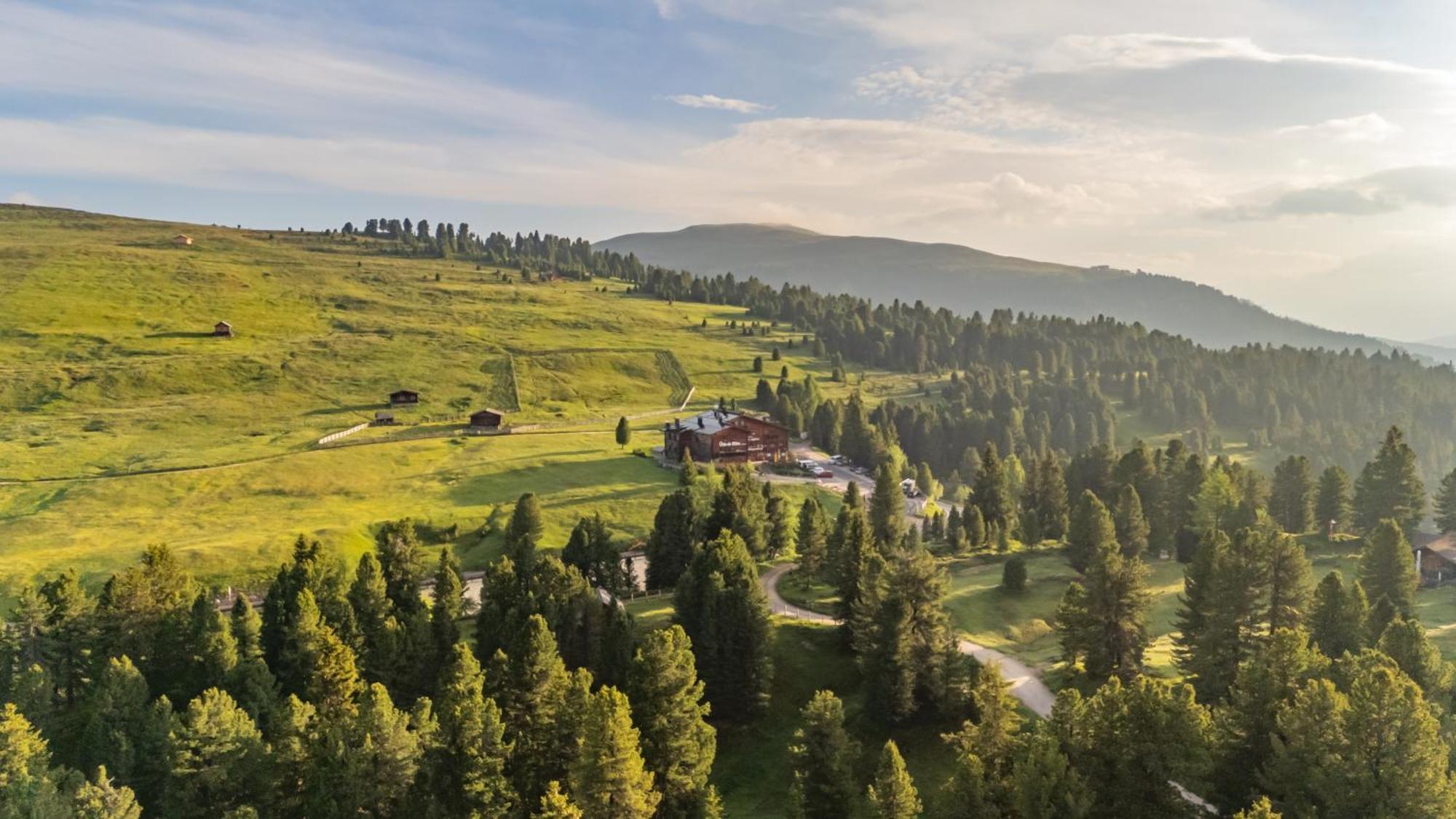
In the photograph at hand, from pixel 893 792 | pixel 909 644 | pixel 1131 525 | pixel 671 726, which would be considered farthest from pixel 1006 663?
pixel 1131 525

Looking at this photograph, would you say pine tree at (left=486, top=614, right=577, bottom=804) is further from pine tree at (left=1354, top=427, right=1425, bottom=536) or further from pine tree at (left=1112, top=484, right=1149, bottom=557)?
pine tree at (left=1354, top=427, right=1425, bottom=536)

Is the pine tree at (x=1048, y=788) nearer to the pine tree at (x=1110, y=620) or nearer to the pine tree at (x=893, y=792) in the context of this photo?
the pine tree at (x=893, y=792)

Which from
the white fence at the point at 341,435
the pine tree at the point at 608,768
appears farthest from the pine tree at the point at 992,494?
the white fence at the point at 341,435

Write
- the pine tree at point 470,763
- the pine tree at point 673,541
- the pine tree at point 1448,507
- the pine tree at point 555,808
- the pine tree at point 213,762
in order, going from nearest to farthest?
the pine tree at point 555,808 < the pine tree at point 470,763 < the pine tree at point 213,762 < the pine tree at point 673,541 < the pine tree at point 1448,507

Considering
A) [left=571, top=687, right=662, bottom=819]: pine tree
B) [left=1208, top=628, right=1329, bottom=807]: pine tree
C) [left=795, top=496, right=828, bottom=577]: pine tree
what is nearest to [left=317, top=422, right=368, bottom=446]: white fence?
[left=795, top=496, right=828, bottom=577]: pine tree

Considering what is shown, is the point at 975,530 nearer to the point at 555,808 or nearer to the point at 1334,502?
the point at 1334,502

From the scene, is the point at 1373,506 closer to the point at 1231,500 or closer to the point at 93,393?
the point at 1231,500
